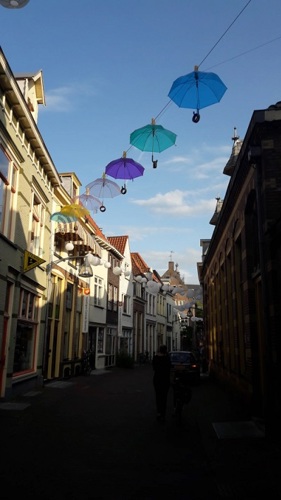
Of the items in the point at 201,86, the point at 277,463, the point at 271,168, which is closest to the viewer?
the point at 277,463

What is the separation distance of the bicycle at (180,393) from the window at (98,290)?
18063 mm

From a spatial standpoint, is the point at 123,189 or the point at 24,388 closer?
the point at 123,189

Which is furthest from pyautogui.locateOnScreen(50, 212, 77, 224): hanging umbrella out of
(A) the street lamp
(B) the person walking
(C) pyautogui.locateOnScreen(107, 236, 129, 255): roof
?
(C) pyautogui.locateOnScreen(107, 236, 129, 255): roof

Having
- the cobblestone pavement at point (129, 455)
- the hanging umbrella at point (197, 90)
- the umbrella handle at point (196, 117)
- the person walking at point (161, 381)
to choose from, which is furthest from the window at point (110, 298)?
the umbrella handle at point (196, 117)

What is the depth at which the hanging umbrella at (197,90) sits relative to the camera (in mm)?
8227

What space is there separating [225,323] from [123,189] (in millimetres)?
9207

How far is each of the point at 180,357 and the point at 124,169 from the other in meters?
12.5

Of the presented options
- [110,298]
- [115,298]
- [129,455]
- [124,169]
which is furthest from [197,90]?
[115,298]

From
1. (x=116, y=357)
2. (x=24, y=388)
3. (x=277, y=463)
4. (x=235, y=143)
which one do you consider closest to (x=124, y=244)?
(x=116, y=357)

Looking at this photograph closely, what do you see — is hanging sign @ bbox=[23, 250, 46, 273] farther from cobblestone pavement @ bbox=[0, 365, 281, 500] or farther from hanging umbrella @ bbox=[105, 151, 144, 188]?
hanging umbrella @ bbox=[105, 151, 144, 188]

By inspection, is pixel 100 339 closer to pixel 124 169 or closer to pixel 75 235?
pixel 75 235

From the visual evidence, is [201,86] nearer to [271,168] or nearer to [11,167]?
[271,168]

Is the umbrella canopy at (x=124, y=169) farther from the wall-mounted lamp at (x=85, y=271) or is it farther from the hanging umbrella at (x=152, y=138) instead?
the wall-mounted lamp at (x=85, y=271)

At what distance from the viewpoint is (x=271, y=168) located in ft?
30.3
